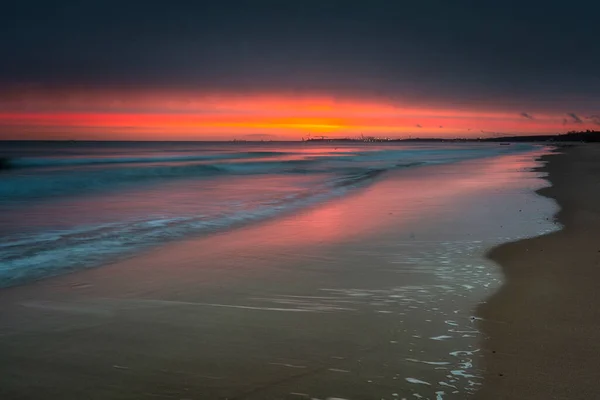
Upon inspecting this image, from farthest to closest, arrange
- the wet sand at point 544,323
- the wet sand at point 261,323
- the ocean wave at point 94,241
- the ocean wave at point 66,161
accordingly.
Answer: the ocean wave at point 66,161, the ocean wave at point 94,241, the wet sand at point 261,323, the wet sand at point 544,323

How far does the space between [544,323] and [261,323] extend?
2.18 metres

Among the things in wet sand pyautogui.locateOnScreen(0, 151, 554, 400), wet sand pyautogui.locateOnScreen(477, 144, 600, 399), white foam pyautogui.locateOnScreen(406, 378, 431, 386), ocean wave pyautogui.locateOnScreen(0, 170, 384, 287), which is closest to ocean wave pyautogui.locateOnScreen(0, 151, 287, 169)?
ocean wave pyautogui.locateOnScreen(0, 170, 384, 287)

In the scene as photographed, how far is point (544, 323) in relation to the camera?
164 inches

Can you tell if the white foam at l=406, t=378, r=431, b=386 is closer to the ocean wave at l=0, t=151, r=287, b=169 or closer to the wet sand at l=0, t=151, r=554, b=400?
the wet sand at l=0, t=151, r=554, b=400

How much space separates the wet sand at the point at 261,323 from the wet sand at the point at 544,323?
0.17 meters

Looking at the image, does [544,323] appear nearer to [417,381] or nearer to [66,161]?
[417,381]

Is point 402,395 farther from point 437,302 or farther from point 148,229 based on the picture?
point 148,229

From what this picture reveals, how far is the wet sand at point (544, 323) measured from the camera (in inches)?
124

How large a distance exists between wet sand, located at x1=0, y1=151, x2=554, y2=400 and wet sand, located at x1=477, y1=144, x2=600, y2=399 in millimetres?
168

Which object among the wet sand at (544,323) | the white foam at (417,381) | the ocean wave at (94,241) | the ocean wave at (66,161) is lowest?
the ocean wave at (94,241)

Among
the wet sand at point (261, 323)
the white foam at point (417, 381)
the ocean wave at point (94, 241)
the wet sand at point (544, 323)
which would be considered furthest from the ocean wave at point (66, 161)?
the white foam at point (417, 381)

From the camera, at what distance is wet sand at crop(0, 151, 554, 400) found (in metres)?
3.28

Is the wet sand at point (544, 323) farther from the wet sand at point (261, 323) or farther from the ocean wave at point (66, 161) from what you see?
the ocean wave at point (66, 161)

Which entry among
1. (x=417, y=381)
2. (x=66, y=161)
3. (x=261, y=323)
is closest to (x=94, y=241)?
(x=261, y=323)
